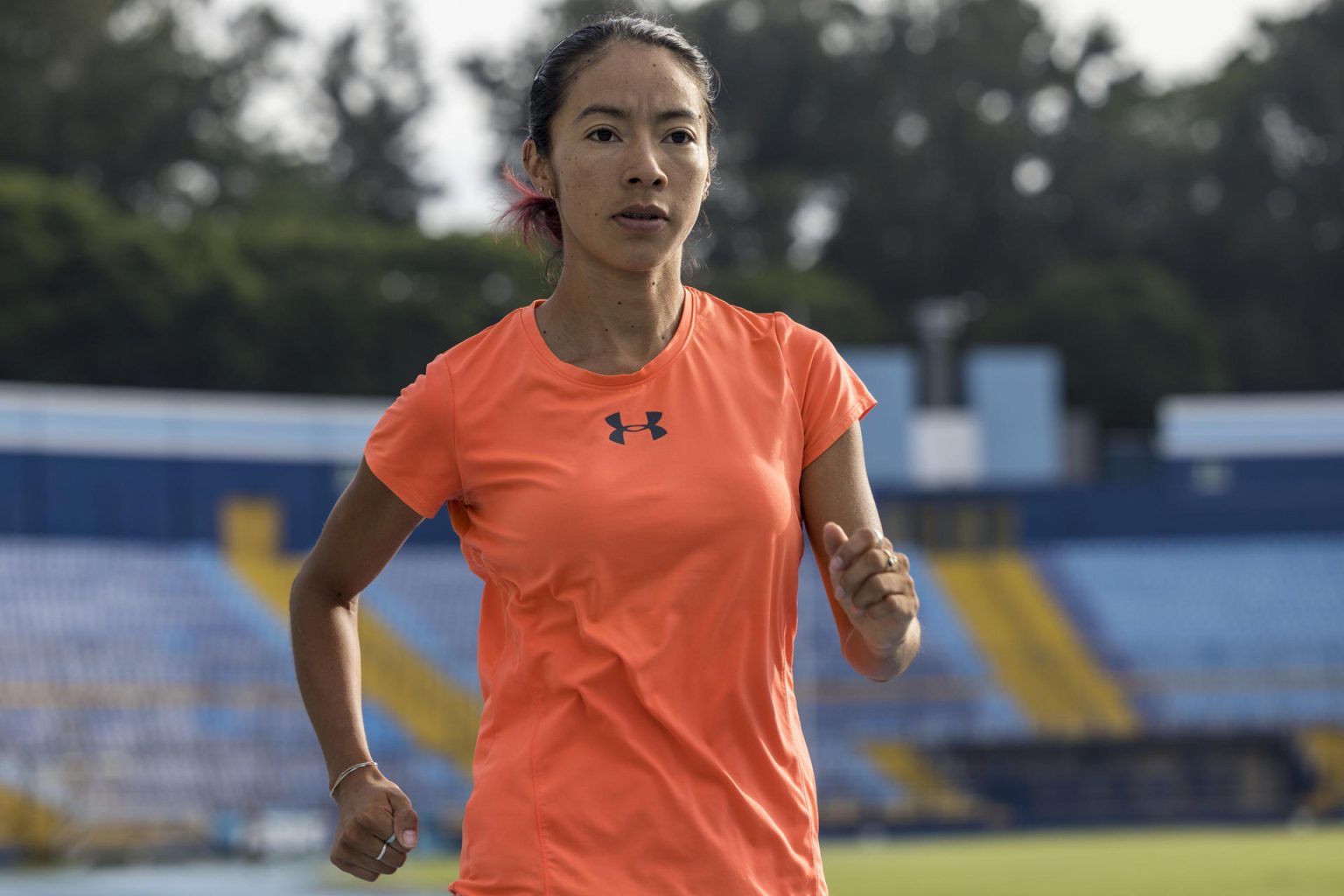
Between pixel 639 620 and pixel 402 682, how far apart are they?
90.5 ft

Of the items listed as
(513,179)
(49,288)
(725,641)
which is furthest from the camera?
(49,288)

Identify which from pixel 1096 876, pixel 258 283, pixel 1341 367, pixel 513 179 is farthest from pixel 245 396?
pixel 513 179

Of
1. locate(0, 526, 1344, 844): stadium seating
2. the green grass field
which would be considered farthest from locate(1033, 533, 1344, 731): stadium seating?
the green grass field

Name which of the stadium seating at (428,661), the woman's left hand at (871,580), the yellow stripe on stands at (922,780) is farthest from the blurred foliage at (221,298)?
the woman's left hand at (871,580)

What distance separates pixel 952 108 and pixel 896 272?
→ 4758 millimetres

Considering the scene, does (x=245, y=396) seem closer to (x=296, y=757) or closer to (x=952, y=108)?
(x=952, y=108)

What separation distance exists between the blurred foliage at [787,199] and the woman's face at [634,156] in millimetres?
47090

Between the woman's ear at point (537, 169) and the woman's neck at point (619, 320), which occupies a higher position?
the woman's ear at point (537, 169)

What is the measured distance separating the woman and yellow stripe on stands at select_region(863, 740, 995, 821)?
2586cm

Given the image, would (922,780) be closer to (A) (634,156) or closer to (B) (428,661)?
(B) (428,661)

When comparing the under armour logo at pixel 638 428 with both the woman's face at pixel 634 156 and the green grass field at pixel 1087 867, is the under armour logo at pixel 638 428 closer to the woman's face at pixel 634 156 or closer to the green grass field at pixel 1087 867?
the woman's face at pixel 634 156

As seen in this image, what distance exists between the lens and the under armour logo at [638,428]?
2.69m

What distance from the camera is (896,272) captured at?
57.8 metres

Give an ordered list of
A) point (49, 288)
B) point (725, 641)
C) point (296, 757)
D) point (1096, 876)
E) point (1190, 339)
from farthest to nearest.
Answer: point (1190, 339)
point (49, 288)
point (296, 757)
point (1096, 876)
point (725, 641)
